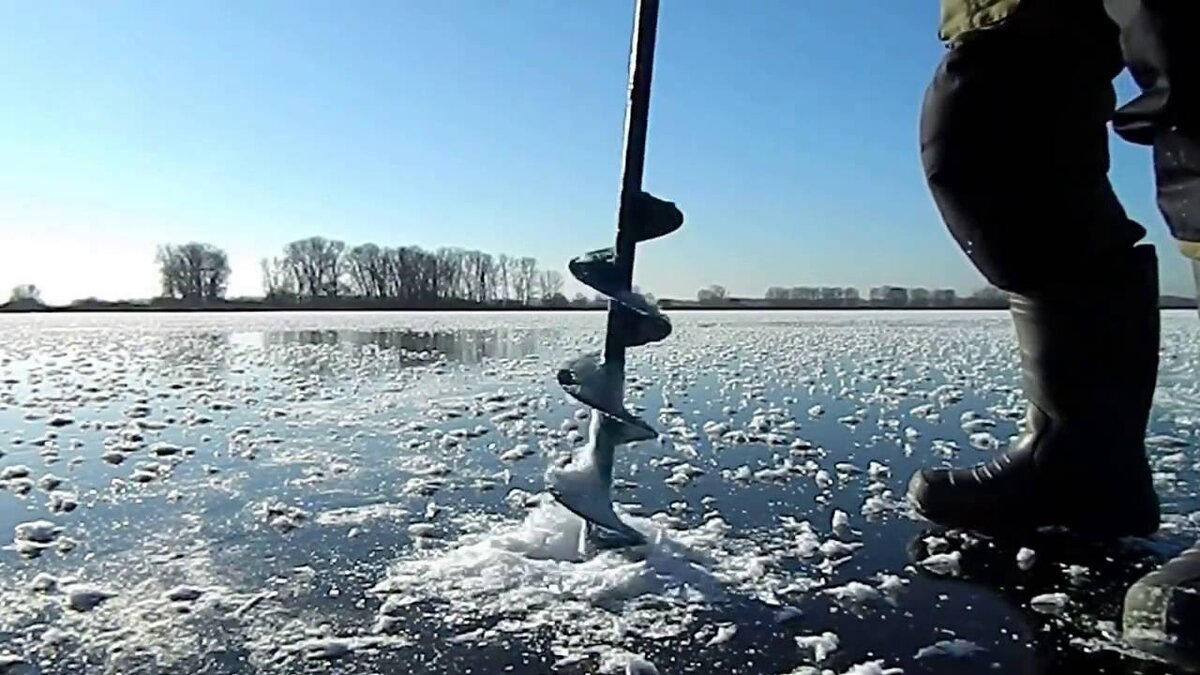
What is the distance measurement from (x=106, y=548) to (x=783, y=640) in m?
1.57

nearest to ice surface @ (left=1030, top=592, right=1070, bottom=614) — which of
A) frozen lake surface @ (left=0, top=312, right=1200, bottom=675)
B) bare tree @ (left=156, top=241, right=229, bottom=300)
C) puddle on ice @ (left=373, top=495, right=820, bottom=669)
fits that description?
frozen lake surface @ (left=0, top=312, right=1200, bottom=675)

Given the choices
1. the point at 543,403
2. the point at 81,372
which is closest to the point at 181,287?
the point at 81,372

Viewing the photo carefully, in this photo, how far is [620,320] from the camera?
7.14ft

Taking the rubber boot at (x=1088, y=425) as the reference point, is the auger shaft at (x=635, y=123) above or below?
above

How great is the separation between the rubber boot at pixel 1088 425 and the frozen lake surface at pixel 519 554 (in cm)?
10

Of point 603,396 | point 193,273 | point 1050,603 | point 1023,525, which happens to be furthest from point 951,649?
point 193,273

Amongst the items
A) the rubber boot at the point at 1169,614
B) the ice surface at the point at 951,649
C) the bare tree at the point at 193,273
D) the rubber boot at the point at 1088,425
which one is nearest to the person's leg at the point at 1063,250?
the rubber boot at the point at 1088,425

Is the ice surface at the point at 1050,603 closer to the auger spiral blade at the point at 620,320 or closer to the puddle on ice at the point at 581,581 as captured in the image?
the puddle on ice at the point at 581,581

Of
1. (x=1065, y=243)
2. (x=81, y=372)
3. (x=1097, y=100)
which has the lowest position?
(x=81, y=372)

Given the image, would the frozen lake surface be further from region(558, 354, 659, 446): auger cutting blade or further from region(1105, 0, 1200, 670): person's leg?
region(558, 354, 659, 446): auger cutting blade

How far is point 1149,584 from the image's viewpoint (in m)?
1.44

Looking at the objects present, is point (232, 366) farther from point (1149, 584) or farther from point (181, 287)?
point (181, 287)

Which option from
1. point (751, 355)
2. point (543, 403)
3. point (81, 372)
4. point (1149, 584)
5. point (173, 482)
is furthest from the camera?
point (751, 355)

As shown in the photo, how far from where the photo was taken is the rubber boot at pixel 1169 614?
1.36 m
